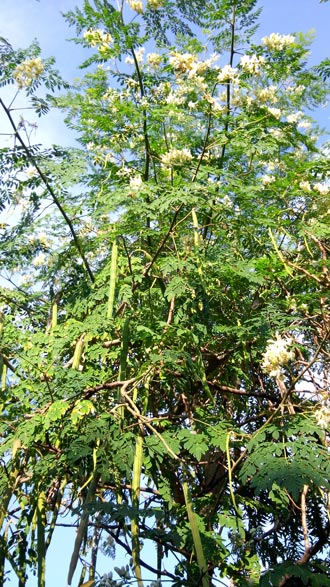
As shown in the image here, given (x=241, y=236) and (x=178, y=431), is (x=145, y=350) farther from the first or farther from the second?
(x=241, y=236)

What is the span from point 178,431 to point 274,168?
11.8ft

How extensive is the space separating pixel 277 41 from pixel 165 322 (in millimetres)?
2510

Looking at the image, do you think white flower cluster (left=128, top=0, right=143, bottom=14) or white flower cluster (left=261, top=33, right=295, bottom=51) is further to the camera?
white flower cluster (left=261, top=33, right=295, bottom=51)

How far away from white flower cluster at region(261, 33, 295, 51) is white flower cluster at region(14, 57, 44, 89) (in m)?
1.83

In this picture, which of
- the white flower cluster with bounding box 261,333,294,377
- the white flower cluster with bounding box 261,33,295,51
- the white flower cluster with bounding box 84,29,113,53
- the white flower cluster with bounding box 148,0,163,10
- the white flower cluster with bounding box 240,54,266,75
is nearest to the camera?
the white flower cluster with bounding box 261,333,294,377

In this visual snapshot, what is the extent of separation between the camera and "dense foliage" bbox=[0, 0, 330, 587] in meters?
3.20

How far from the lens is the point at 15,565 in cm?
345

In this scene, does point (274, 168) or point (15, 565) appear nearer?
point (15, 565)

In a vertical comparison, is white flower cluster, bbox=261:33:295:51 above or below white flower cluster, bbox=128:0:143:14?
above

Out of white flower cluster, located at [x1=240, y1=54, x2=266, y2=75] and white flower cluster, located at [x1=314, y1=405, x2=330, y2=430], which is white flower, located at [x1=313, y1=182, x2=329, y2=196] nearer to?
white flower cluster, located at [x1=240, y1=54, x2=266, y2=75]

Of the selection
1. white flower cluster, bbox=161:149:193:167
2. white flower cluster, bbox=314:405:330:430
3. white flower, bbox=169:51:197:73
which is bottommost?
white flower cluster, bbox=314:405:330:430

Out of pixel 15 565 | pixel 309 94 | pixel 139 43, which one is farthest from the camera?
pixel 309 94

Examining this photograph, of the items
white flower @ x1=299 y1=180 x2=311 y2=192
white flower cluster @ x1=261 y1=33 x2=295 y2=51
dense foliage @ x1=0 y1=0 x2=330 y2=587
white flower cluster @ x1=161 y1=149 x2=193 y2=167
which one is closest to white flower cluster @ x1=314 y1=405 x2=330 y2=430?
dense foliage @ x1=0 y1=0 x2=330 y2=587

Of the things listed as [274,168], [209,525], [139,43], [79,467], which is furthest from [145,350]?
[274,168]
